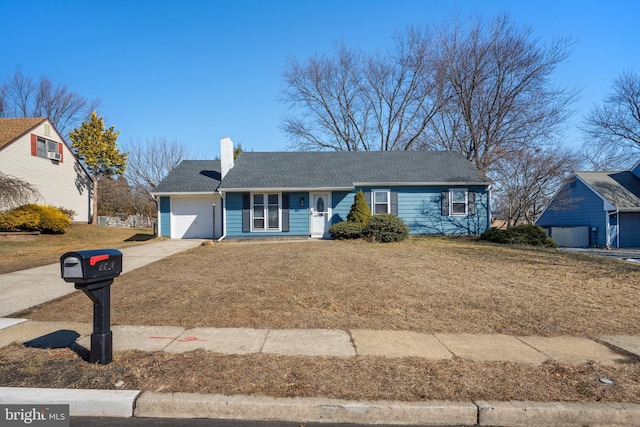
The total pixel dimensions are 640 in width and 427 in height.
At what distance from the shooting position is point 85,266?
3521mm

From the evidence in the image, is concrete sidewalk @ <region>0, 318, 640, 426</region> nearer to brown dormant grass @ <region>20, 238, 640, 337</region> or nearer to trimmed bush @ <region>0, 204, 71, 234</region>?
brown dormant grass @ <region>20, 238, 640, 337</region>

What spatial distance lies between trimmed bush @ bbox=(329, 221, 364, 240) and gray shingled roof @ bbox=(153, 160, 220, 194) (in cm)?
640

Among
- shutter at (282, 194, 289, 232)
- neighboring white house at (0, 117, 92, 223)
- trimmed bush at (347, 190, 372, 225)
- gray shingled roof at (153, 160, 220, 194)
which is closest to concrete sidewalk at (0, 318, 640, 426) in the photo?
trimmed bush at (347, 190, 372, 225)

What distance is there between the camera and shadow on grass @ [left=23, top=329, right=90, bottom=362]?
166 inches

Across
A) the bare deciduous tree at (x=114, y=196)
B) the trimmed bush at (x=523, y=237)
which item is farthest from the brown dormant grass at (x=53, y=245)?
the trimmed bush at (x=523, y=237)

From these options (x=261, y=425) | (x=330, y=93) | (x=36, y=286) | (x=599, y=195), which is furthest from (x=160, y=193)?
(x=599, y=195)

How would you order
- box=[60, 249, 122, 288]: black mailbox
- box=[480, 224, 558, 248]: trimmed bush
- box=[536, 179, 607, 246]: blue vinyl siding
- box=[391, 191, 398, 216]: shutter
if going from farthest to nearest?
box=[536, 179, 607, 246]: blue vinyl siding
box=[391, 191, 398, 216]: shutter
box=[480, 224, 558, 248]: trimmed bush
box=[60, 249, 122, 288]: black mailbox

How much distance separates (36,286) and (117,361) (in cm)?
535

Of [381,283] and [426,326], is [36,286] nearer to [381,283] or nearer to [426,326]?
[381,283]

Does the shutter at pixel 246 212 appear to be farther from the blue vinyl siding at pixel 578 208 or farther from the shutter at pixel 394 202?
the blue vinyl siding at pixel 578 208

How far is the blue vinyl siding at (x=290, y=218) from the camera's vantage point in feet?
55.6

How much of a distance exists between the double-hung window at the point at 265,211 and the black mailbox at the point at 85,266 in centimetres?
1325

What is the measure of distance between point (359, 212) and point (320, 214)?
2220 mm

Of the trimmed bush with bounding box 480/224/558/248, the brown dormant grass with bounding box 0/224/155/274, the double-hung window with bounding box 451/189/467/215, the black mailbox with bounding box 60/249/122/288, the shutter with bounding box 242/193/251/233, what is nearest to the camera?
the black mailbox with bounding box 60/249/122/288
